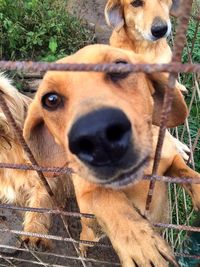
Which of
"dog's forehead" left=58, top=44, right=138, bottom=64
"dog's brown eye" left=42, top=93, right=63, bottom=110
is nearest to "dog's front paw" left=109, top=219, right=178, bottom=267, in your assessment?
"dog's brown eye" left=42, top=93, right=63, bottom=110

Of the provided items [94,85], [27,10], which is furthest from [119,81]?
[27,10]

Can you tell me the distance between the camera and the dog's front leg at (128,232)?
1622 millimetres

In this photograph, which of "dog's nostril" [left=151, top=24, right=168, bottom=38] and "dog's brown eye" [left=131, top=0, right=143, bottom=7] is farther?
"dog's brown eye" [left=131, top=0, right=143, bottom=7]

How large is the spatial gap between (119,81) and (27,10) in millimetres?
4381

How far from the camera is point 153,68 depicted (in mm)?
1109

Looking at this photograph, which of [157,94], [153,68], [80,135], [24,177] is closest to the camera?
[153,68]

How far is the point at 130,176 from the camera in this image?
5.13ft

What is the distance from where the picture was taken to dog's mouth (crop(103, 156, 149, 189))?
1548mm

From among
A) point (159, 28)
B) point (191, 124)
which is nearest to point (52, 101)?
point (191, 124)

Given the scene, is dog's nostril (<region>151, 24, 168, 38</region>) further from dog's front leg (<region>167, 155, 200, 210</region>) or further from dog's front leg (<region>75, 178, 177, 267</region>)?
dog's front leg (<region>75, 178, 177, 267</region>)

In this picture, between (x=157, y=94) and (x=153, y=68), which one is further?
(x=157, y=94)

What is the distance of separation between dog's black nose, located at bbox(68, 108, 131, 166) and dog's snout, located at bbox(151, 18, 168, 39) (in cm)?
346

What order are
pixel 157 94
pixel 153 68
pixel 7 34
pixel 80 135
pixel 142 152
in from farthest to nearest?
pixel 7 34 → pixel 157 94 → pixel 142 152 → pixel 80 135 → pixel 153 68

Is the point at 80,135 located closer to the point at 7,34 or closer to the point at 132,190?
the point at 132,190
